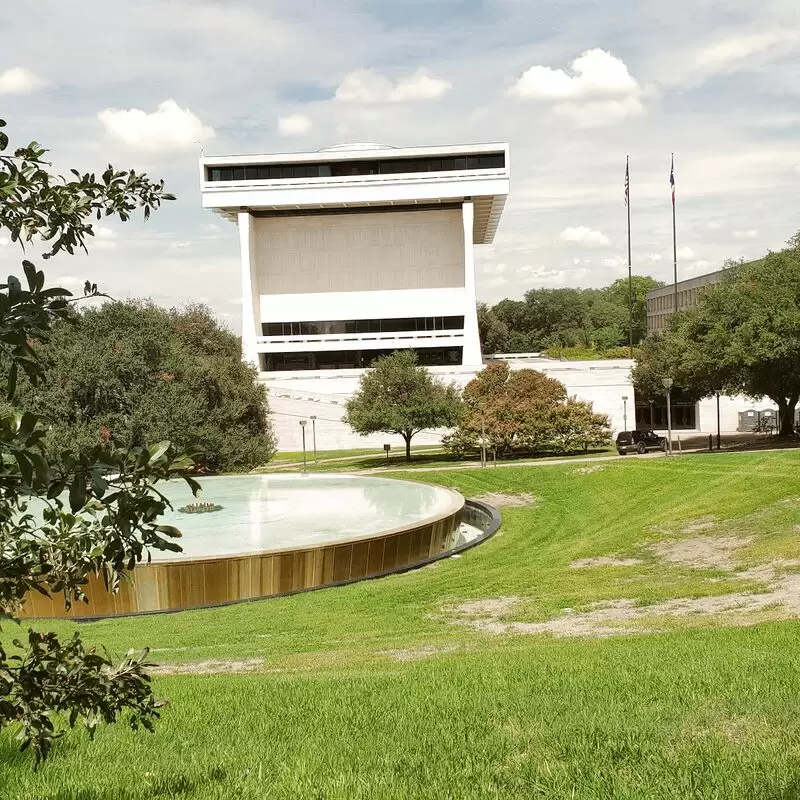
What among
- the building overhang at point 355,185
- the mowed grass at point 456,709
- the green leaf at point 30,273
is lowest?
the mowed grass at point 456,709

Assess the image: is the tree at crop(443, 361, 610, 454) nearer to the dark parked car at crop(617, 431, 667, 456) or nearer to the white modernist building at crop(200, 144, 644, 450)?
the dark parked car at crop(617, 431, 667, 456)

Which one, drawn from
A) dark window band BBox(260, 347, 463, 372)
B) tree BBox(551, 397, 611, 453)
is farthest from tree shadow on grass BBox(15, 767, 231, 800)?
dark window band BBox(260, 347, 463, 372)

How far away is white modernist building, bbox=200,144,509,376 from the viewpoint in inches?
3061

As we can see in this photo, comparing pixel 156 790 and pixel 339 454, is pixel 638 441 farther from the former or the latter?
pixel 156 790

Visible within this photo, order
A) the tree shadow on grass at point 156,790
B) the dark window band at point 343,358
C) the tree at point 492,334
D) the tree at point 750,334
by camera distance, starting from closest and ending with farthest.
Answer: the tree shadow on grass at point 156,790 < the tree at point 750,334 < the dark window band at point 343,358 < the tree at point 492,334

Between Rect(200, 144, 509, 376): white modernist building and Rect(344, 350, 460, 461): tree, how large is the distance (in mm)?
28658

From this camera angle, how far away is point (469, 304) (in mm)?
81500

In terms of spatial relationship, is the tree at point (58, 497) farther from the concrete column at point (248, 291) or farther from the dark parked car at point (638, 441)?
the concrete column at point (248, 291)

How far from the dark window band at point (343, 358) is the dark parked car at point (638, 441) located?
114 ft

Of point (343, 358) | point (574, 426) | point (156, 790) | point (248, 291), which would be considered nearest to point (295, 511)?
point (574, 426)

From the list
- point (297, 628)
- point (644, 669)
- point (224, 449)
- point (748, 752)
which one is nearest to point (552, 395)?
point (224, 449)

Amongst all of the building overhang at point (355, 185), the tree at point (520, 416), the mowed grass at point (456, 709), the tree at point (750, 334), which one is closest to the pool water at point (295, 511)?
the mowed grass at point (456, 709)

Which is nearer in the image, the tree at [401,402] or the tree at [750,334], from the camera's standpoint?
the tree at [750,334]

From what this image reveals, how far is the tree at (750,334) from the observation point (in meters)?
38.2
